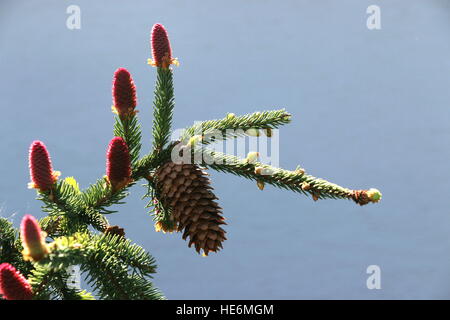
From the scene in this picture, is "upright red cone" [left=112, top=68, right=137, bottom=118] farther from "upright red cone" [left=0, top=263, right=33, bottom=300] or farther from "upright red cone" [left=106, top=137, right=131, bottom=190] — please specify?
"upright red cone" [left=0, top=263, right=33, bottom=300]

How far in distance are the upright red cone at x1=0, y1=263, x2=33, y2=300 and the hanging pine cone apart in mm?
181

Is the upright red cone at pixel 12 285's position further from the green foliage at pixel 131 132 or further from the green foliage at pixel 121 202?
the green foliage at pixel 131 132

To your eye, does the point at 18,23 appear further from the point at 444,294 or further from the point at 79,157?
the point at 444,294

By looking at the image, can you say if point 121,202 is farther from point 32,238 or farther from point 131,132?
point 32,238

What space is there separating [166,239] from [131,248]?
2.99 metres

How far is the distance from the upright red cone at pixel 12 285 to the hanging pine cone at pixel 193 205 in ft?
0.59

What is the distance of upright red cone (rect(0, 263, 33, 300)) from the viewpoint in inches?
17.1

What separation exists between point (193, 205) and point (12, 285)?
20 centimetres

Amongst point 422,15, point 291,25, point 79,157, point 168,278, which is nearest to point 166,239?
point 168,278

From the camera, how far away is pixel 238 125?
65 centimetres

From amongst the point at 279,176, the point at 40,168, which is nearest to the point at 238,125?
the point at 279,176

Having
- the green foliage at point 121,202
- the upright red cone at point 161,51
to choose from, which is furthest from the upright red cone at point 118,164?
the upright red cone at point 161,51

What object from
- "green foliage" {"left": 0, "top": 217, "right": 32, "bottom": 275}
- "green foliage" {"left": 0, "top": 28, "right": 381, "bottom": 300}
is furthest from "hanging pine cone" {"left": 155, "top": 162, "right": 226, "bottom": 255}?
"green foliage" {"left": 0, "top": 217, "right": 32, "bottom": 275}

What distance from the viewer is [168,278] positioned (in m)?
3.55
